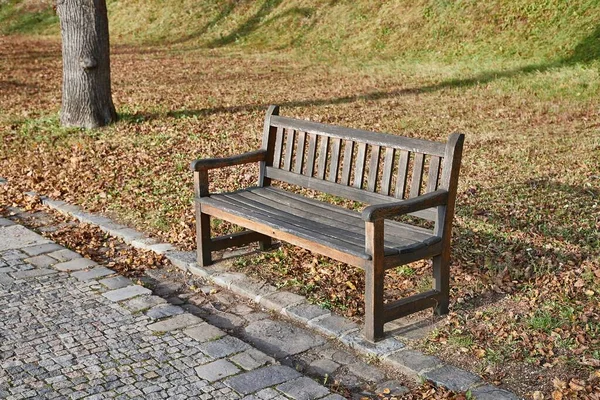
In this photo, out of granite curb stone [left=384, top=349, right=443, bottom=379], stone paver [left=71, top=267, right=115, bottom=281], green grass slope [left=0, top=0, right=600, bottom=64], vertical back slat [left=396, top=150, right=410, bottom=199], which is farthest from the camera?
green grass slope [left=0, top=0, right=600, bottom=64]

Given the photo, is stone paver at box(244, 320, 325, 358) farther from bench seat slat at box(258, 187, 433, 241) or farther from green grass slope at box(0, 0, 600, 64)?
green grass slope at box(0, 0, 600, 64)

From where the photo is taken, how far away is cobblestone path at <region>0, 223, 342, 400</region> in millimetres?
4113

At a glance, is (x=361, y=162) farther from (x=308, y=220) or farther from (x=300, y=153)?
(x=300, y=153)

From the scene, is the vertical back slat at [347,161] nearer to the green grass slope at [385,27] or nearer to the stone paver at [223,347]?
the stone paver at [223,347]

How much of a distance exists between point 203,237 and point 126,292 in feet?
2.48

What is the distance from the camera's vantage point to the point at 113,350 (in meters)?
4.57

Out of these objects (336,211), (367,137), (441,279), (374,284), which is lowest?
(441,279)

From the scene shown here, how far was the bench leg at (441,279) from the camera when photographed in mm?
5023

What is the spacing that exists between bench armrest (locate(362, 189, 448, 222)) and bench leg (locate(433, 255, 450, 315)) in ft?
1.28

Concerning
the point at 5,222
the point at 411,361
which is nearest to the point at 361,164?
the point at 411,361

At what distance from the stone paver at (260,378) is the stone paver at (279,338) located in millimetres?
330

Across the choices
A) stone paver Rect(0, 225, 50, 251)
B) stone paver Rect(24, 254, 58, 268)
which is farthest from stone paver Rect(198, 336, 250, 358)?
stone paver Rect(0, 225, 50, 251)

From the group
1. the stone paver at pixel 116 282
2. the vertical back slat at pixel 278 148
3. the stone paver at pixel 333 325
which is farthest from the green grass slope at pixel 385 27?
the stone paver at pixel 116 282

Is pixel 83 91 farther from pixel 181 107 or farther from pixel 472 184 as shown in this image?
pixel 472 184
